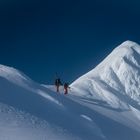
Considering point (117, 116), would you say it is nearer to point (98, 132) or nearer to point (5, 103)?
point (98, 132)

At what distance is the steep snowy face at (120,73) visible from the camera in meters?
87.7

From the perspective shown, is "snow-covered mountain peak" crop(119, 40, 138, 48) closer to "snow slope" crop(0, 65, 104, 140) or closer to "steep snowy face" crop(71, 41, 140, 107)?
"steep snowy face" crop(71, 41, 140, 107)

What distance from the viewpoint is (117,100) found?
236ft

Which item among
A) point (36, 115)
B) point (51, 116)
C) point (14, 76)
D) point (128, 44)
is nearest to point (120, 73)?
point (128, 44)

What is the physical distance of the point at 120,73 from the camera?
97250mm

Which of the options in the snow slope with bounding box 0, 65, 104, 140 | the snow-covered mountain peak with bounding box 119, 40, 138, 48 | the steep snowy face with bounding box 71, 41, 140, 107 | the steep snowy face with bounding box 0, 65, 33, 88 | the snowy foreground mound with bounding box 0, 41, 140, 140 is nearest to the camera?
the snow slope with bounding box 0, 65, 104, 140

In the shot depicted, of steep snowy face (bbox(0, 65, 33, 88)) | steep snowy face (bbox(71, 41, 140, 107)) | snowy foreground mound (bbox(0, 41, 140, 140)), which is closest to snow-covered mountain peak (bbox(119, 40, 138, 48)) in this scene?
steep snowy face (bbox(71, 41, 140, 107))

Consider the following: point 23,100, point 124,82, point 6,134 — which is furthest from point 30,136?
point 124,82

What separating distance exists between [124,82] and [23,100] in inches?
2278

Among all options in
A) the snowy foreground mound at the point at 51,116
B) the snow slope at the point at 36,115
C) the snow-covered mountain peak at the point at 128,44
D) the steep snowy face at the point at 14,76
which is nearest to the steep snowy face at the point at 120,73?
the snow-covered mountain peak at the point at 128,44

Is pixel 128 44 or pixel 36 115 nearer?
pixel 36 115

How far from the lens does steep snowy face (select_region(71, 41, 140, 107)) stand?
288 feet

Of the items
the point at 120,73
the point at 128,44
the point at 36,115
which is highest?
the point at 128,44

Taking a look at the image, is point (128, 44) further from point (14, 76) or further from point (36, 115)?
point (36, 115)
